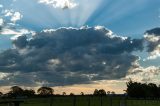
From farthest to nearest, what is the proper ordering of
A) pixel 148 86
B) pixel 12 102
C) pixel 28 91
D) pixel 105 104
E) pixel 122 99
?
pixel 148 86 < pixel 28 91 < pixel 105 104 < pixel 122 99 < pixel 12 102

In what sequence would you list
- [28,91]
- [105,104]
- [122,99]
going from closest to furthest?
[122,99] < [105,104] < [28,91]

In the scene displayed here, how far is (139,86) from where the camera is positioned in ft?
588

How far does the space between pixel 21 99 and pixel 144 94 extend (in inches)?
5967

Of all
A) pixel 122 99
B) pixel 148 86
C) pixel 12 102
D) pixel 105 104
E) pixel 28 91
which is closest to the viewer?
pixel 12 102

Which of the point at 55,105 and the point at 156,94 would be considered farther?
the point at 156,94

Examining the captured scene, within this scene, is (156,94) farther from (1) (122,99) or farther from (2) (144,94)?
(1) (122,99)

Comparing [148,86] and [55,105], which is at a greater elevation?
[148,86]

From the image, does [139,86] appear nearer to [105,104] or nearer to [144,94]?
[144,94]

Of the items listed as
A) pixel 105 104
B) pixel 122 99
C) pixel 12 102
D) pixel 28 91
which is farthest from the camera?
pixel 28 91

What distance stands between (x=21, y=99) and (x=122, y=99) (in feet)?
74.8

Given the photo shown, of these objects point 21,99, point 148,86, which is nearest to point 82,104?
point 21,99

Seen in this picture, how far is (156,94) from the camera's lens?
19950 centimetres

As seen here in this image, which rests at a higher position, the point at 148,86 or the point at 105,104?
A: the point at 148,86

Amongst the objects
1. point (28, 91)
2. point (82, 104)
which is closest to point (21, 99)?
point (82, 104)
